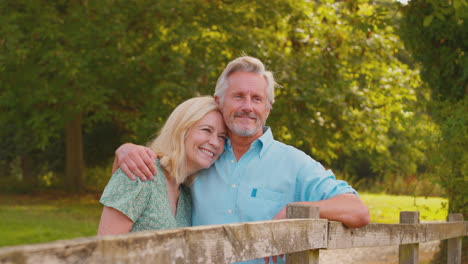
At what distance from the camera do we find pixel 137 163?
10.1 ft

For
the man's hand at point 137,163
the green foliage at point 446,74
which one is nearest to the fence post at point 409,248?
the man's hand at point 137,163

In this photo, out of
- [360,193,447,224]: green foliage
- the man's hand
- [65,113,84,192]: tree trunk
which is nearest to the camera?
the man's hand

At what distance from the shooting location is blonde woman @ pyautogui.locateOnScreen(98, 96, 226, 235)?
2.96 metres

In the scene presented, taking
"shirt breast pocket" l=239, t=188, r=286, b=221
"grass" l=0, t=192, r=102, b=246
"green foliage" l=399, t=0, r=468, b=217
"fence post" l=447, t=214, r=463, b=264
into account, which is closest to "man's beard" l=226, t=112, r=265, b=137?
"shirt breast pocket" l=239, t=188, r=286, b=221

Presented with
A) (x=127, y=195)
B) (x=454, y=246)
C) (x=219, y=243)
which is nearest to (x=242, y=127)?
(x=127, y=195)

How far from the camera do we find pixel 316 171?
3.35 m

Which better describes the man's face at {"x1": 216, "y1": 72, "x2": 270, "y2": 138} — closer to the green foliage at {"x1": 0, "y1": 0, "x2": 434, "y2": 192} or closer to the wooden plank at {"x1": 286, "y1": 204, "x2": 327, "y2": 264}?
the wooden plank at {"x1": 286, "y1": 204, "x2": 327, "y2": 264}

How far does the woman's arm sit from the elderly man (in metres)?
0.24

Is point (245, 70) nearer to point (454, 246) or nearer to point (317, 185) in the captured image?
point (317, 185)

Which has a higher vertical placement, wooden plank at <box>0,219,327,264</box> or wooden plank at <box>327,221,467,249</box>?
wooden plank at <box>0,219,327,264</box>

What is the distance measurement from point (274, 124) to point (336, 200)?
10.5 m

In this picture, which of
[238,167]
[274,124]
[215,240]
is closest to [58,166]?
[274,124]

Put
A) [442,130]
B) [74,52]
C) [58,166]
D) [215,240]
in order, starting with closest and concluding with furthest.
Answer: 1. [215,240]
2. [442,130]
3. [74,52]
4. [58,166]

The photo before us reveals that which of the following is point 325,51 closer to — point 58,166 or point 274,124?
point 274,124
